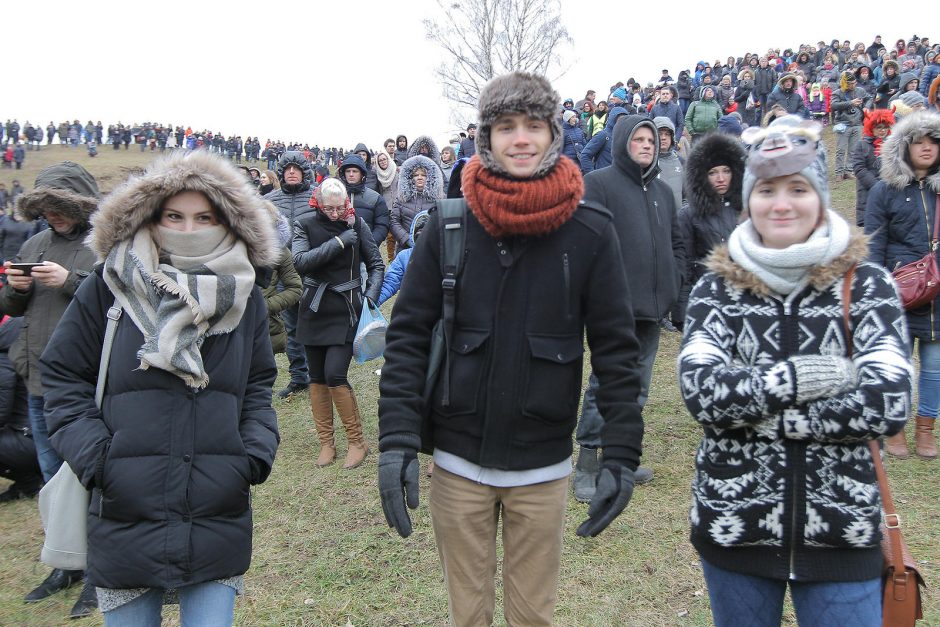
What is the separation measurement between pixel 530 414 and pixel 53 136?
66888 millimetres

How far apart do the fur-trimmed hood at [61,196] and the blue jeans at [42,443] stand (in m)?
1.17

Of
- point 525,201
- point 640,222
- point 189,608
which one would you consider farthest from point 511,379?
→ point 640,222

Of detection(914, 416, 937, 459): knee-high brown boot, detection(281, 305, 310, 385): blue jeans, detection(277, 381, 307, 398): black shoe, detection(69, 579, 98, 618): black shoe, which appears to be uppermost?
detection(914, 416, 937, 459): knee-high brown boot

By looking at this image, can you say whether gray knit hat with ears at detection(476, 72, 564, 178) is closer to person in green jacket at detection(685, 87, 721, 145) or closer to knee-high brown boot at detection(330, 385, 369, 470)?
knee-high brown boot at detection(330, 385, 369, 470)

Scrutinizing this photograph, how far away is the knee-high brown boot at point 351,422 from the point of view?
5.32m

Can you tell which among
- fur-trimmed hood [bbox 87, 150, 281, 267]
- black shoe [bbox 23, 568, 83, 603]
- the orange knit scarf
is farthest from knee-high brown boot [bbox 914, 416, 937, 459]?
black shoe [bbox 23, 568, 83, 603]

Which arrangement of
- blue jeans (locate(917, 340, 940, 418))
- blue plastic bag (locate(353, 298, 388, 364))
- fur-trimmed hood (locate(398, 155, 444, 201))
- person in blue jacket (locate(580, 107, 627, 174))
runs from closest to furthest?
1. blue jeans (locate(917, 340, 940, 418))
2. blue plastic bag (locate(353, 298, 388, 364))
3. fur-trimmed hood (locate(398, 155, 444, 201))
4. person in blue jacket (locate(580, 107, 627, 174))

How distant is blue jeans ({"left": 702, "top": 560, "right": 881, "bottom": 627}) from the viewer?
1826mm

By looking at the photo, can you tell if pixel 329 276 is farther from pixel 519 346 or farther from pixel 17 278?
pixel 519 346

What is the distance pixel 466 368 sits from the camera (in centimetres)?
220

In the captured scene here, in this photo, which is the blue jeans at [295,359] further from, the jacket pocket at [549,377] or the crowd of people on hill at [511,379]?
the jacket pocket at [549,377]

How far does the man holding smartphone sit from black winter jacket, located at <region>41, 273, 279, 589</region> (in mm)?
1454

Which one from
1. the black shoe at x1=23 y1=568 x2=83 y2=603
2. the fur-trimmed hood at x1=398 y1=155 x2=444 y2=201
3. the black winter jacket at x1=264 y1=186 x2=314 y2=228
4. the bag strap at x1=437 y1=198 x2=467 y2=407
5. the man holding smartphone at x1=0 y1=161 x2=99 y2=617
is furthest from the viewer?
the fur-trimmed hood at x1=398 y1=155 x2=444 y2=201

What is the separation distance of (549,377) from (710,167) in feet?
12.8
